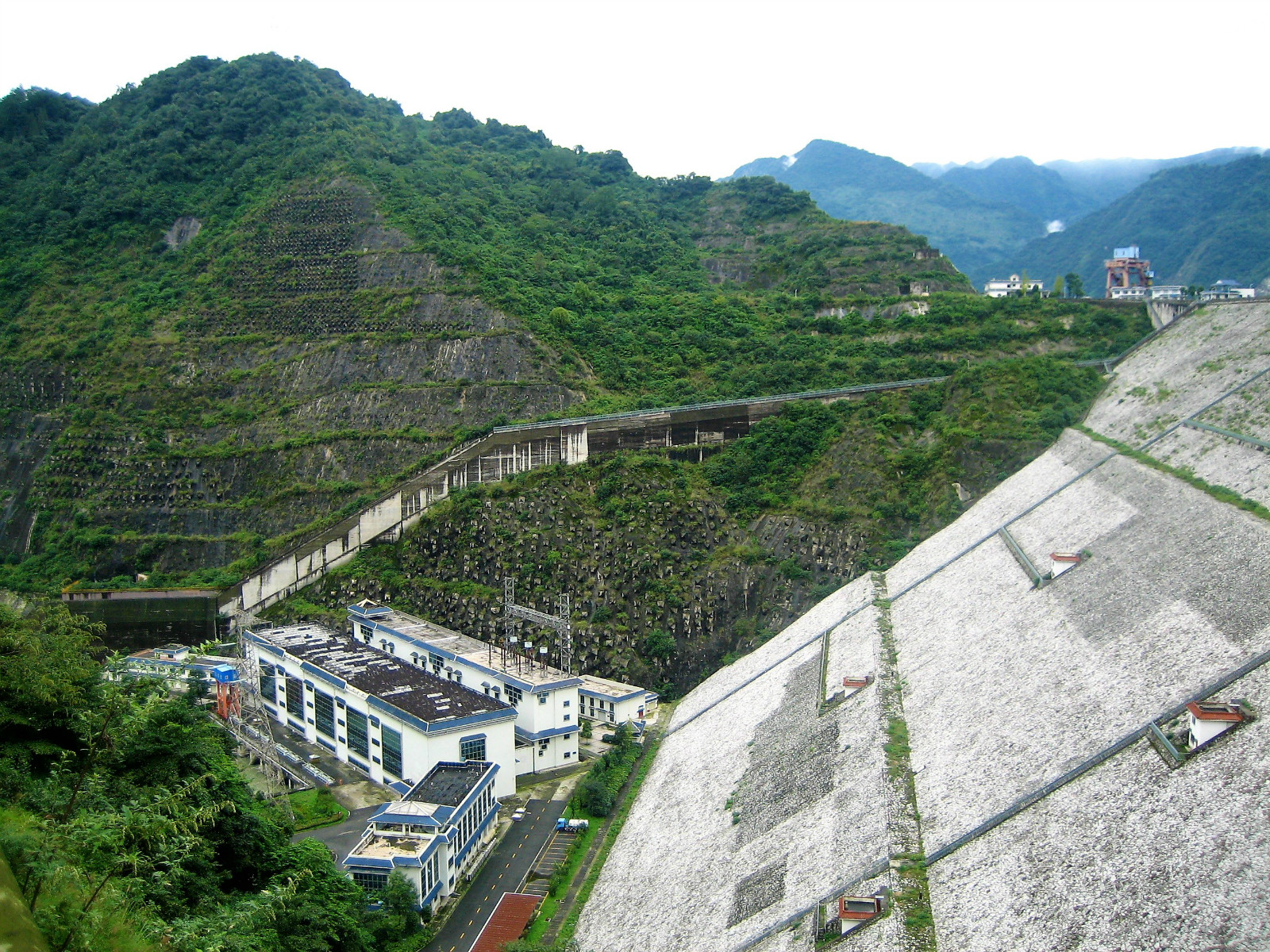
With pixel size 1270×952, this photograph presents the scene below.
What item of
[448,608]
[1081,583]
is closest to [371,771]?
[448,608]

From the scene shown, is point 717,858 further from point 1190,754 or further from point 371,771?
point 371,771

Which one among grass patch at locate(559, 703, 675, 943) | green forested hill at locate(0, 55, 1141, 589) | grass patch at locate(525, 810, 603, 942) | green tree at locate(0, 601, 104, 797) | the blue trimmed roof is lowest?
grass patch at locate(525, 810, 603, 942)

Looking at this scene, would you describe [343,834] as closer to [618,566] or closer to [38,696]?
[38,696]

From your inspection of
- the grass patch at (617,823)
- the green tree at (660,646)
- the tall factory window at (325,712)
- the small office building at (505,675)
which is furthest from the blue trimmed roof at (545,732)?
the tall factory window at (325,712)

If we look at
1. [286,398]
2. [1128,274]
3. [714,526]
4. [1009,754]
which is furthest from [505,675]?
[1128,274]

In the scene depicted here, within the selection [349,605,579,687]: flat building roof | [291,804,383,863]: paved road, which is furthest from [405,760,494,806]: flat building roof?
[349,605,579,687]: flat building roof

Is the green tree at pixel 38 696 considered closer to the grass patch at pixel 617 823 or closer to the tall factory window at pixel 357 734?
the grass patch at pixel 617 823

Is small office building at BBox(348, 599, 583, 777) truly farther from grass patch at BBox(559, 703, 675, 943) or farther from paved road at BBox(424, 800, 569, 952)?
grass patch at BBox(559, 703, 675, 943)
